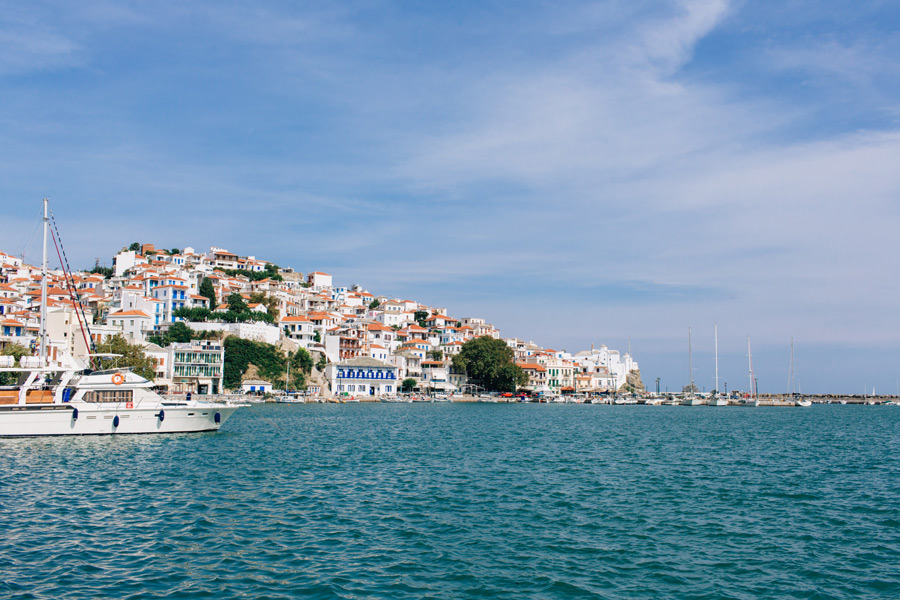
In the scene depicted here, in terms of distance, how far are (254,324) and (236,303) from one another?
1202 cm

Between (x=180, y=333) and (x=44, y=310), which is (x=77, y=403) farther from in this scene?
(x=180, y=333)

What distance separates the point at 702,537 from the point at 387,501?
9592 mm

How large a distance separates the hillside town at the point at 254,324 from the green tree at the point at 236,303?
0.23 m

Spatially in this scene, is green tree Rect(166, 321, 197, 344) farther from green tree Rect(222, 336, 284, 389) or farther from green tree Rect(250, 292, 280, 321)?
green tree Rect(250, 292, 280, 321)

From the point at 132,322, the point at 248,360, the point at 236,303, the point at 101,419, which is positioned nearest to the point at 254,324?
the point at 248,360

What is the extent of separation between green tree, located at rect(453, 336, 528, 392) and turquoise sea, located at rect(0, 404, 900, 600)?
8579 cm

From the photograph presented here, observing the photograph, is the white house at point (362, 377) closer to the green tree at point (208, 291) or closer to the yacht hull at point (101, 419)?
the green tree at point (208, 291)

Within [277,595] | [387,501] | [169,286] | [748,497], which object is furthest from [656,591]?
[169,286]

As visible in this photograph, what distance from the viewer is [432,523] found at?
61.8 ft

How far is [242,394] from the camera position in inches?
3563

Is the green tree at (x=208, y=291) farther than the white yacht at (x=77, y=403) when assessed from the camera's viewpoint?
Yes

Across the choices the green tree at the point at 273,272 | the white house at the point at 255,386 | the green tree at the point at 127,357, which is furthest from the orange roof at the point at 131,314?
the green tree at the point at 273,272

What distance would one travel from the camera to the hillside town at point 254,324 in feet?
292

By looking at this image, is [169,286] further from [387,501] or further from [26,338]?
[387,501]
